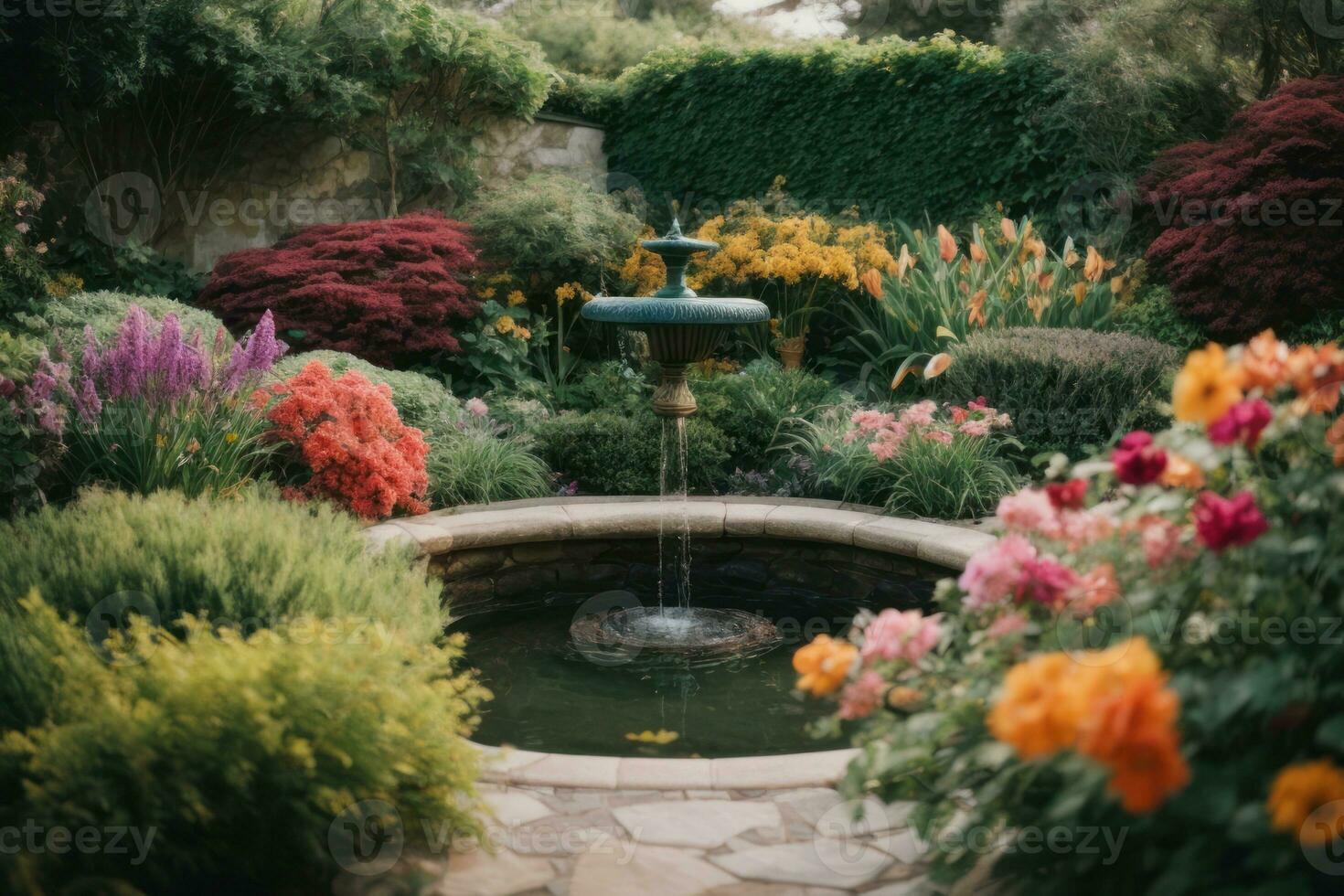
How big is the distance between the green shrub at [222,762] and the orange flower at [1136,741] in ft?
4.52

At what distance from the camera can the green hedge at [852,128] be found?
848cm

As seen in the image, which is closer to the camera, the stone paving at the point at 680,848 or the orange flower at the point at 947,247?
the stone paving at the point at 680,848

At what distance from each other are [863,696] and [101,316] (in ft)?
16.6

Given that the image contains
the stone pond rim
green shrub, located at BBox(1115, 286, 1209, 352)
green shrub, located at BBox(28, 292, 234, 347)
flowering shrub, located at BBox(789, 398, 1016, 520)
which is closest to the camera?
the stone pond rim

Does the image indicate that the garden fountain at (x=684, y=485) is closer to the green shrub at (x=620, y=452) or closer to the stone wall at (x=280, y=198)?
the green shrub at (x=620, y=452)

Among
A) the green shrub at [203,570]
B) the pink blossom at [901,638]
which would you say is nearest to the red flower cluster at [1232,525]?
the pink blossom at [901,638]

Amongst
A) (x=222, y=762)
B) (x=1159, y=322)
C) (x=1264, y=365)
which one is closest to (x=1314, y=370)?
(x=1264, y=365)

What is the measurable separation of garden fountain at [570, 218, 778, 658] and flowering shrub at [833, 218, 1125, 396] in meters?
1.98

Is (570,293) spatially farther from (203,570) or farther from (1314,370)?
(1314,370)

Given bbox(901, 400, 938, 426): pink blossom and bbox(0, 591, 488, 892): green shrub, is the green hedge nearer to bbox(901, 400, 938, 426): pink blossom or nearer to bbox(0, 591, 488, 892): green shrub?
bbox(901, 400, 938, 426): pink blossom

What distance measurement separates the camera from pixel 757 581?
5.29 meters

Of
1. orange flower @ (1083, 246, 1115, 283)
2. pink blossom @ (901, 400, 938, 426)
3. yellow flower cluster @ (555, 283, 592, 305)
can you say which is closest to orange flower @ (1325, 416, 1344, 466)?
pink blossom @ (901, 400, 938, 426)

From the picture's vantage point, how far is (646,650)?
14.7ft

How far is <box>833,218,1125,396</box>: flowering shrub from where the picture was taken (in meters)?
7.06
